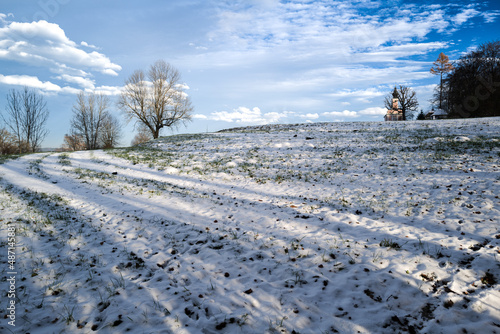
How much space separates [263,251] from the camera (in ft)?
18.5

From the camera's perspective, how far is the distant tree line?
1377 inches

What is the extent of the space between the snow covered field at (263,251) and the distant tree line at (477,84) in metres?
35.0

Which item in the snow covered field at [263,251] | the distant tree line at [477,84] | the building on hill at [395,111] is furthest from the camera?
the building on hill at [395,111]

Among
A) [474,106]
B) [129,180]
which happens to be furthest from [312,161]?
[474,106]

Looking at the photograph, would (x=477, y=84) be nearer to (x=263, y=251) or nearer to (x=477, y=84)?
(x=477, y=84)

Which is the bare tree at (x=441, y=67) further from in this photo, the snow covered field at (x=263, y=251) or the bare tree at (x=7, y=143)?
the bare tree at (x=7, y=143)

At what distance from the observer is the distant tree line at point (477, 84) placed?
3497 cm

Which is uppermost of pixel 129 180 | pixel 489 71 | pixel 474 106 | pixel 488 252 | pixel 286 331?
pixel 489 71

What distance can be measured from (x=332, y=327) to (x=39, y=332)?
14.7 feet

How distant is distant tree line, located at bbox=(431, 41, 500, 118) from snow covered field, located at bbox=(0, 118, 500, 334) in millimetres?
34953

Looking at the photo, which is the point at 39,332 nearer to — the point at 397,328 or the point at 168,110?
the point at 397,328

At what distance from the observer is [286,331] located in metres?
3.38

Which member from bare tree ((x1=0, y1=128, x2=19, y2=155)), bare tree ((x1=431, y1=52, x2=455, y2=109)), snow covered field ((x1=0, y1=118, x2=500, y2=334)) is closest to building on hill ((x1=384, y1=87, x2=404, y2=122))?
bare tree ((x1=431, y1=52, x2=455, y2=109))

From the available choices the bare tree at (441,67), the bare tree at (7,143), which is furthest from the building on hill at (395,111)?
the bare tree at (7,143)
